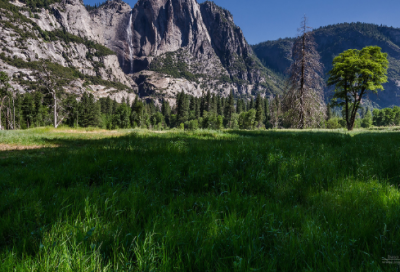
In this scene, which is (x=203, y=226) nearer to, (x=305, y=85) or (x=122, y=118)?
(x=305, y=85)

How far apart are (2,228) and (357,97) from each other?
4097 cm

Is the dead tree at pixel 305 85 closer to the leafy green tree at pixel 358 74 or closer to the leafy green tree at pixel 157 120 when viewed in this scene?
the leafy green tree at pixel 358 74

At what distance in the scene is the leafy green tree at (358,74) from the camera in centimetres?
2578

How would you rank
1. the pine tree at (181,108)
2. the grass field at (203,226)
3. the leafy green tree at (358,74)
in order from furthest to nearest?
the pine tree at (181,108), the leafy green tree at (358,74), the grass field at (203,226)

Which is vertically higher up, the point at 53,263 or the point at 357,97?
the point at 357,97

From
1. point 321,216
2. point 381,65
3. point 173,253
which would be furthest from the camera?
point 381,65

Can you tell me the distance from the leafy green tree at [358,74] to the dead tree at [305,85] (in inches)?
98.3

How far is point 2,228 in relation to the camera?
169 centimetres

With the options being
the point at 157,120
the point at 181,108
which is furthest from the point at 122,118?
the point at 181,108

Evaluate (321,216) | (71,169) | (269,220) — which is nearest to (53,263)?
(269,220)

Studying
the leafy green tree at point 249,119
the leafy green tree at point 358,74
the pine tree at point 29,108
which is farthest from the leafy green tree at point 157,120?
the leafy green tree at point 358,74

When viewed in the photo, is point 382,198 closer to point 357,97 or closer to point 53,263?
point 53,263

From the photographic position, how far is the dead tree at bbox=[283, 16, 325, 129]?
1153 inches

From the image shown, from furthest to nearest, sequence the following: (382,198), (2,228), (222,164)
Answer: (222,164)
(382,198)
(2,228)
